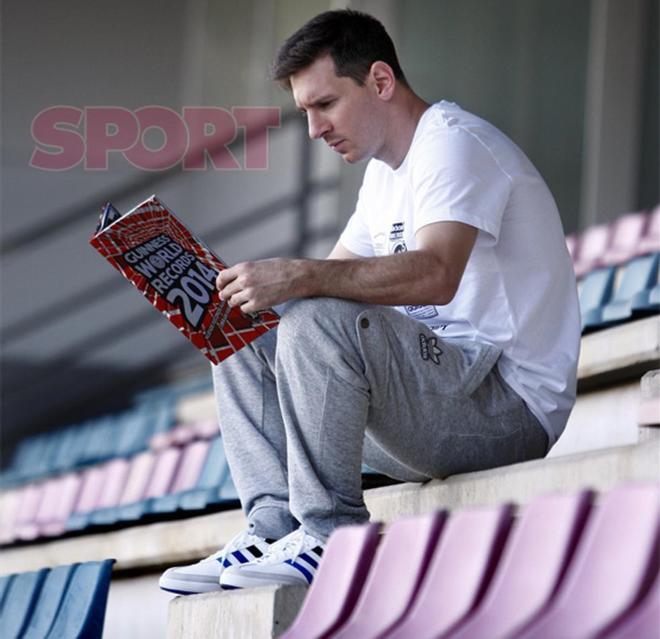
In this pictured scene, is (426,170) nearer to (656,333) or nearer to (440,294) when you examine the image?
(440,294)

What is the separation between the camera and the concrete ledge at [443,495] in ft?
3.81

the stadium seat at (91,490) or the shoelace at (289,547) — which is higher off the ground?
the shoelace at (289,547)

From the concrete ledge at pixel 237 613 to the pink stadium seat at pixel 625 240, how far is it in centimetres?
166

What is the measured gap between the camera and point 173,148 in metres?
5.45

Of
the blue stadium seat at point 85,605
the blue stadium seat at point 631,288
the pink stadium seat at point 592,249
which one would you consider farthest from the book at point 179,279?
the pink stadium seat at point 592,249

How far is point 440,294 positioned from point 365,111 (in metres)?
0.27

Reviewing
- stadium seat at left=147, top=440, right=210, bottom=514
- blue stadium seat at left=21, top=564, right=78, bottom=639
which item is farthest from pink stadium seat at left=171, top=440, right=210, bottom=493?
blue stadium seat at left=21, top=564, right=78, bottom=639

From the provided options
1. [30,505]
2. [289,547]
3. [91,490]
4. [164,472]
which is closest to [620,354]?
[289,547]

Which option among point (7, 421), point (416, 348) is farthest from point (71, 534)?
point (7, 421)

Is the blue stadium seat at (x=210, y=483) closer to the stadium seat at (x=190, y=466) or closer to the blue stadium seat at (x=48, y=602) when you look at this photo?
the stadium seat at (x=190, y=466)

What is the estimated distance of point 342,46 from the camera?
1.50 meters

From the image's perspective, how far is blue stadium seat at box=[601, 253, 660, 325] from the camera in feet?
7.04

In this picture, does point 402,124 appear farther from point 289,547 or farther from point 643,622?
point 643,622

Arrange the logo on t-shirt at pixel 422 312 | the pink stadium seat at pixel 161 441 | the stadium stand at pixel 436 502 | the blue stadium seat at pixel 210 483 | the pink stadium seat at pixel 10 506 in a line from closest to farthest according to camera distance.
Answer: the stadium stand at pixel 436 502, the logo on t-shirt at pixel 422 312, the blue stadium seat at pixel 210 483, the pink stadium seat at pixel 161 441, the pink stadium seat at pixel 10 506
